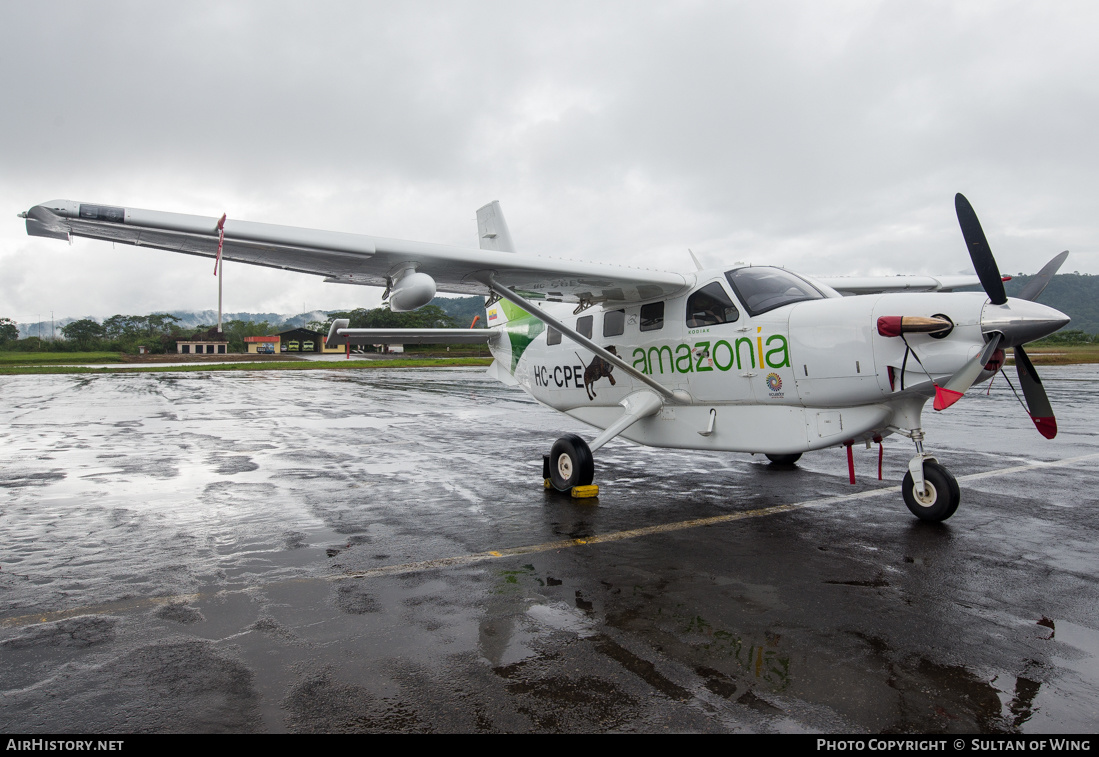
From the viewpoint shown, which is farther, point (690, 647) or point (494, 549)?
point (494, 549)

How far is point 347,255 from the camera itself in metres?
6.87

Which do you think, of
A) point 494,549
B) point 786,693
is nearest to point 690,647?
point 786,693

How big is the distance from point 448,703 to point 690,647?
1.41 meters

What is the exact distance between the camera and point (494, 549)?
5656mm

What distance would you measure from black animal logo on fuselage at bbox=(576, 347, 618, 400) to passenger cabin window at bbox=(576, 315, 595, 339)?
0.37 meters

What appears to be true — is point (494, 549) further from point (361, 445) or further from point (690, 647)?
point (361, 445)

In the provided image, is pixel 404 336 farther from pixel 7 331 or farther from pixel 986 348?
pixel 7 331

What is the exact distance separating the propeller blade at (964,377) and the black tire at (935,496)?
962 millimetres

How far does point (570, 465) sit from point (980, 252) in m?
4.75

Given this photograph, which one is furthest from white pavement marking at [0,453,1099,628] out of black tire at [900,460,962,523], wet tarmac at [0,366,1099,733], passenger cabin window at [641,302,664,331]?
passenger cabin window at [641,302,664,331]

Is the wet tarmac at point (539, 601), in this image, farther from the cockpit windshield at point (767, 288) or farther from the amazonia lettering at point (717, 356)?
the cockpit windshield at point (767, 288)

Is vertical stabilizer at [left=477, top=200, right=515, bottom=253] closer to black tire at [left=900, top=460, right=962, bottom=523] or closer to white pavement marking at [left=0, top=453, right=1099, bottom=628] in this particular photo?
white pavement marking at [left=0, top=453, right=1099, bottom=628]

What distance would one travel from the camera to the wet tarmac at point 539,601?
3.03m

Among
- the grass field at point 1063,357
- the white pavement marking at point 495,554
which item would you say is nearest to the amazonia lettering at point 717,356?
the white pavement marking at point 495,554
